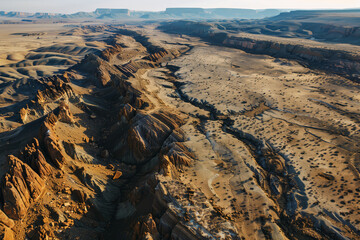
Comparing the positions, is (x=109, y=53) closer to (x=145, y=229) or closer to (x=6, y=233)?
(x=6, y=233)

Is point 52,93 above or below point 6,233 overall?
below

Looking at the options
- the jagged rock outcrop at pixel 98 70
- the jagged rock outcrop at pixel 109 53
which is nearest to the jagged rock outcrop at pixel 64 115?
the jagged rock outcrop at pixel 98 70

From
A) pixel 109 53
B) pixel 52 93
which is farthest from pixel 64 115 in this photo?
pixel 109 53

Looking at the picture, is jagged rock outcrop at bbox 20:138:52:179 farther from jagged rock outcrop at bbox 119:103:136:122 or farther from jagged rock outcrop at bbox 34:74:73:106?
jagged rock outcrop at bbox 34:74:73:106

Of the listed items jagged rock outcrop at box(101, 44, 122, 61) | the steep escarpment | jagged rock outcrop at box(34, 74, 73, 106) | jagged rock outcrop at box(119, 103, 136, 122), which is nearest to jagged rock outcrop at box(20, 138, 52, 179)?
jagged rock outcrop at box(119, 103, 136, 122)

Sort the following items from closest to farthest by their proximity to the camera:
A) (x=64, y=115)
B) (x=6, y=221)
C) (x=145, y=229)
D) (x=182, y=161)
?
(x=6, y=221)
(x=145, y=229)
(x=182, y=161)
(x=64, y=115)

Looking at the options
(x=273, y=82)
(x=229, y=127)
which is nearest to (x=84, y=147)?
(x=229, y=127)

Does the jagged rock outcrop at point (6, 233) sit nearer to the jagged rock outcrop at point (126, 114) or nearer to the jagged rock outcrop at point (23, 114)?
the jagged rock outcrop at point (126, 114)

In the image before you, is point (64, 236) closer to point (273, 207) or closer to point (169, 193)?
point (169, 193)
